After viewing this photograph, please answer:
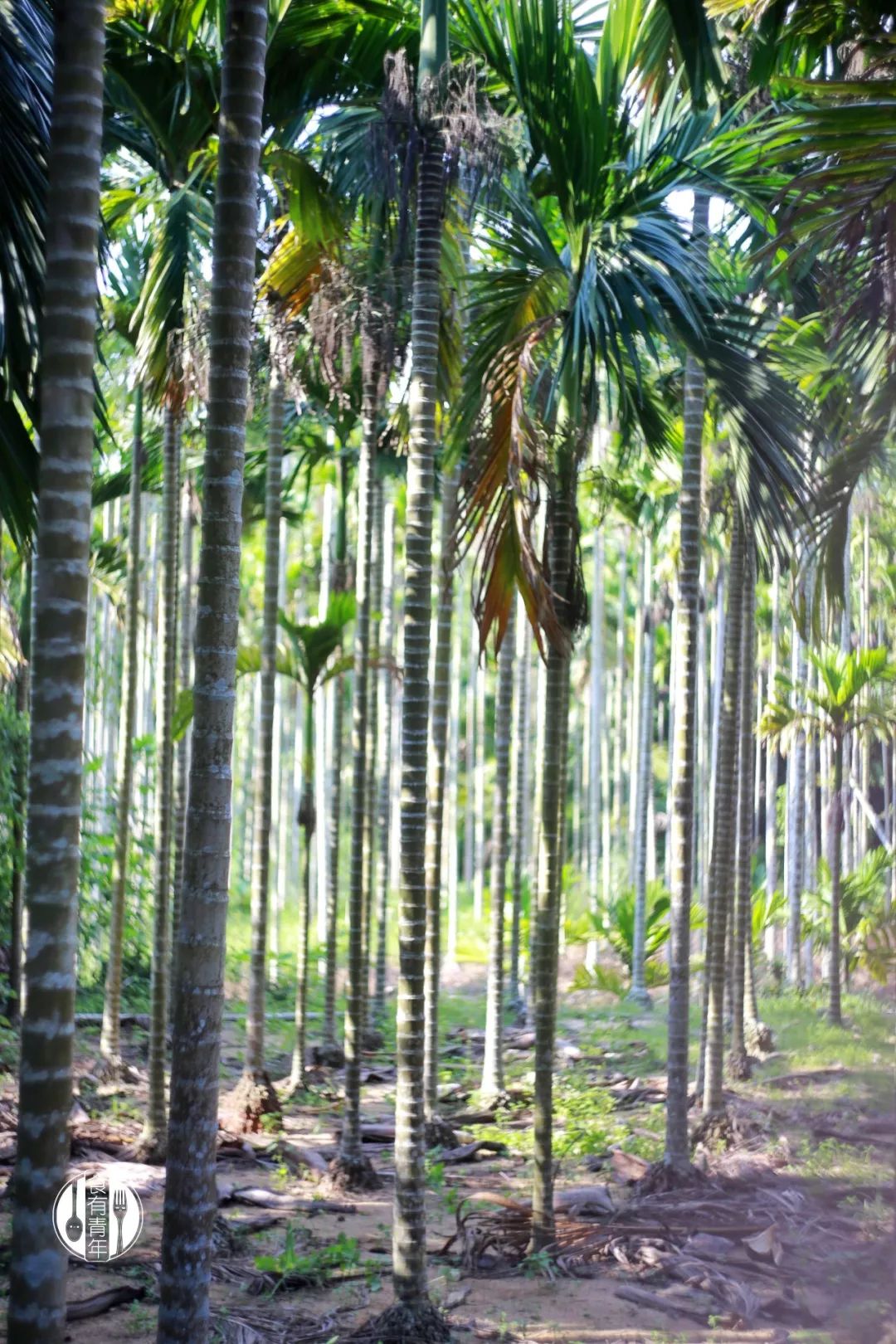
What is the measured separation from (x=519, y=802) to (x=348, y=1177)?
257 inches

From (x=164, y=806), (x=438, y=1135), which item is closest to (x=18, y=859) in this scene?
(x=164, y=806)

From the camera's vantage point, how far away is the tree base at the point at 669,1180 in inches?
309

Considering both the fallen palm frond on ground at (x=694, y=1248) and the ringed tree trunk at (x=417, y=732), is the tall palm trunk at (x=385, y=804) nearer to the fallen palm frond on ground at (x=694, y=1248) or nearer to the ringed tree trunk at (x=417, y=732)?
the fallen palm frond on ground at (x=694, y=1248)

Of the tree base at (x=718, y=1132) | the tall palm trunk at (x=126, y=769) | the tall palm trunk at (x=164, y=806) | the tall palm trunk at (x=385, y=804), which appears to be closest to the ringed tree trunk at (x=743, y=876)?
the tree base at (x=718, y=1132)

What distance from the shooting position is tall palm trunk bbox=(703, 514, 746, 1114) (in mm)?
9117

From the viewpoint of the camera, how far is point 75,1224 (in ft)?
18.3

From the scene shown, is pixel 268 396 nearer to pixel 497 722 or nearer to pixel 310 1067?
pixel 497 722

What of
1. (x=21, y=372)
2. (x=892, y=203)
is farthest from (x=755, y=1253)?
(x=21, y=372)

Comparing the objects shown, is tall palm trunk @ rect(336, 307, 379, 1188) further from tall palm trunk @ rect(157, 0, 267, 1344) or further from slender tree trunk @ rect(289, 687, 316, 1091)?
tall palm trunk @ rect(157, 0, 267, 1344)

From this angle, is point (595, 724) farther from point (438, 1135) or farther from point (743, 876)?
point (438, 1135)

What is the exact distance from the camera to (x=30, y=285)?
496cm

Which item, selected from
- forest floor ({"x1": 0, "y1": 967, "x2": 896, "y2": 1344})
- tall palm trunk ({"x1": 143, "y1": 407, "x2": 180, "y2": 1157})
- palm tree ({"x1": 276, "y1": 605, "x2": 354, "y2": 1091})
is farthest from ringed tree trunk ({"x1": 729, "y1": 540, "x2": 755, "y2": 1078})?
tall palm trunk ({"x1": 143, "y1": 407, "x2": 180, "y2": 1157})

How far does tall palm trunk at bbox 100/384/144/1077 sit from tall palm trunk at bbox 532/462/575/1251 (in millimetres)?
4167

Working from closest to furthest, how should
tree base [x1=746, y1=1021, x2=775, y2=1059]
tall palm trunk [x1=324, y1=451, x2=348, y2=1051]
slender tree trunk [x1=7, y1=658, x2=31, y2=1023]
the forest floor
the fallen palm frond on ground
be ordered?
the forest floor → the fallen palm frond on ground → slender tree trunk [x1=7, y1=658, x2=31, y2=1023] → tall palm trunk [x1=324, y1=451, x2=348, y2=1051] → tree base [x1=746, y1=1021, x2=775, y2=1059]
